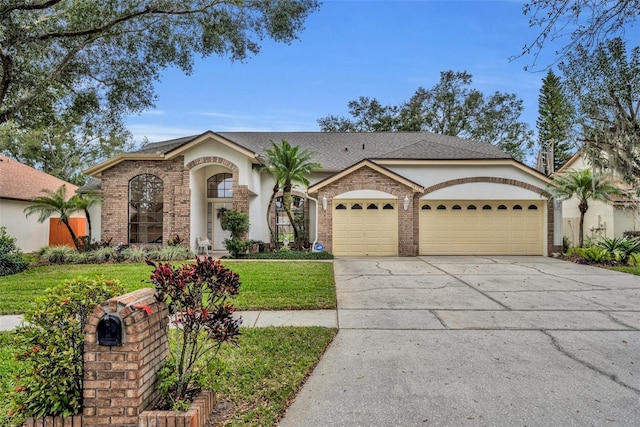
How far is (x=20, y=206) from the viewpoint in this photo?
1798cm

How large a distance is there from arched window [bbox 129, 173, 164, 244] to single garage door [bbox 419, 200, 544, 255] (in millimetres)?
11183

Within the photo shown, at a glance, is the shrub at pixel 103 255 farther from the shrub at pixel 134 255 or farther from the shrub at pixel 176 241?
the shrub at pixel 176 241

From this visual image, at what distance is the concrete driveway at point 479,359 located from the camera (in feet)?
10.8

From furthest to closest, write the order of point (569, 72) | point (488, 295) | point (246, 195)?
point (246, 195), point (488, 295), point (569, 72)

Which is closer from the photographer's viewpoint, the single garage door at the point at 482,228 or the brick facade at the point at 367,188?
the brick facade at the point at 367,188

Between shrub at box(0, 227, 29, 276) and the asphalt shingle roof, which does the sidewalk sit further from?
the asphalt shingle roof

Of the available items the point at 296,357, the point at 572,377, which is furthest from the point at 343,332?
the point at 572,377

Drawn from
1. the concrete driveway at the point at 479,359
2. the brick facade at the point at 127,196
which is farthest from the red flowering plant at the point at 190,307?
the brick facade at the point at 127,196

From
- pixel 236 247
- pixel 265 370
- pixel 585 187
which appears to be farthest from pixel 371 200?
pixel 265 370

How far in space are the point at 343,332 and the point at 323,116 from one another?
30.4 m

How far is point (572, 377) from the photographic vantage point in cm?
397

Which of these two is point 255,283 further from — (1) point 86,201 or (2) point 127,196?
(1) point 86,201

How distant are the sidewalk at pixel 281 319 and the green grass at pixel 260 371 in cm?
34

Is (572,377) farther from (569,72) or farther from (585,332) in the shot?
(569,72)
